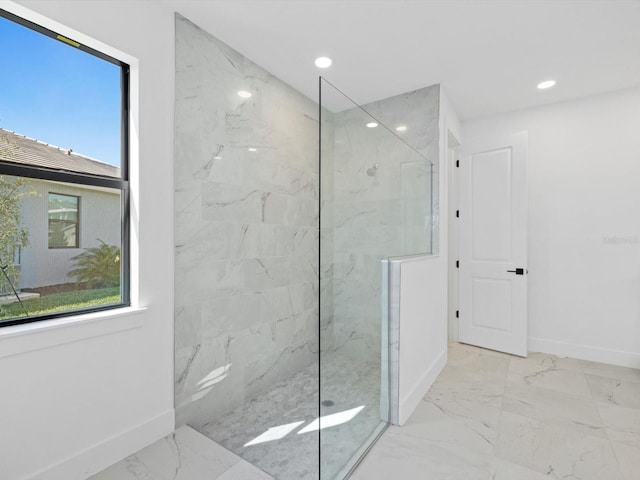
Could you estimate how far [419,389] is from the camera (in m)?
2.31

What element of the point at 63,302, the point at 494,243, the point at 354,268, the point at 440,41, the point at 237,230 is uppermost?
the point at 440,41

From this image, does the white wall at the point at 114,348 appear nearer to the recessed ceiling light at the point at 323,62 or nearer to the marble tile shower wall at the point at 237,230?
the marble tile shower wall at the point at 237,230

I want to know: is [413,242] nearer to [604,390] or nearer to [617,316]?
[604,390]

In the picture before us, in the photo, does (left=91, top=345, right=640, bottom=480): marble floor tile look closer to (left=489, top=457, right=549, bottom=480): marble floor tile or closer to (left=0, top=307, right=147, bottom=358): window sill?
(left=489, top=457, right=549, bottom=480): marble floor tile

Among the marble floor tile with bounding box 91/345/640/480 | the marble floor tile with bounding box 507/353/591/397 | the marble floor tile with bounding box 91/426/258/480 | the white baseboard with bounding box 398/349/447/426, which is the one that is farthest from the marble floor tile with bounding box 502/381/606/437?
the marble floor tile with bounding box 91/426/258/480

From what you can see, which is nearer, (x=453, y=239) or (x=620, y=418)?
(x=620, y=418)

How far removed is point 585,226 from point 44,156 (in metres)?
4.27

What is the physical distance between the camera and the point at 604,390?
2.44 m

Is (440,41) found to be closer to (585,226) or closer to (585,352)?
(585,226)

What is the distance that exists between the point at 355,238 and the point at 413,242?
80 centimetres

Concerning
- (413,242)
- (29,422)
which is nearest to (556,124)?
(413,242)

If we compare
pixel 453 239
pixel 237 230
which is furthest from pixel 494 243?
pixel 237 230

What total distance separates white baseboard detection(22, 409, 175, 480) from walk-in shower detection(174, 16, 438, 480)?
0.13 meters

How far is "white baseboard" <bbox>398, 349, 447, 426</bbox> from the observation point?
2.03 meters
